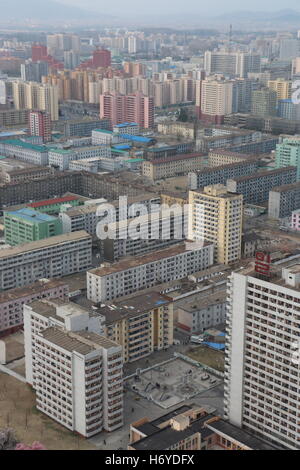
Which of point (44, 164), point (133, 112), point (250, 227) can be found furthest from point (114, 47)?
point (250, 227)

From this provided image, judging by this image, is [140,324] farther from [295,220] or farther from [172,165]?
[172,165]

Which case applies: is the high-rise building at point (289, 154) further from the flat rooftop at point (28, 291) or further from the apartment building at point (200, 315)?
the flat rooftop at point (28, 291)

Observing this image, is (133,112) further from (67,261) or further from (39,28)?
(39,28)

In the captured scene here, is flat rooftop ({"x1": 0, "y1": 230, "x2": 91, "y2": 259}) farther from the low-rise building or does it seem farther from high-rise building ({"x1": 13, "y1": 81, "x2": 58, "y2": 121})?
high-rise building ({"x1": 13, "y1": 81, "x2": 58, "y2": 121})

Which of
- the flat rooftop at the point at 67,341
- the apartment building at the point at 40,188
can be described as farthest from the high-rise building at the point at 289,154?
the flat rooftop at the point at 67,341

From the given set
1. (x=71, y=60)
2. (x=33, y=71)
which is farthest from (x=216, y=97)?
(x=71, y=60)

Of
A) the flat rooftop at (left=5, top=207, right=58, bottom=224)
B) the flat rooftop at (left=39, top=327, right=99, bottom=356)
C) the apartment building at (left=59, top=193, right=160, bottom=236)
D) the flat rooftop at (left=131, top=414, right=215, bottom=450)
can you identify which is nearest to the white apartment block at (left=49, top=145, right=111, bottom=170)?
the apartment building at (left=59, top=193, right=160, bottom=236)
